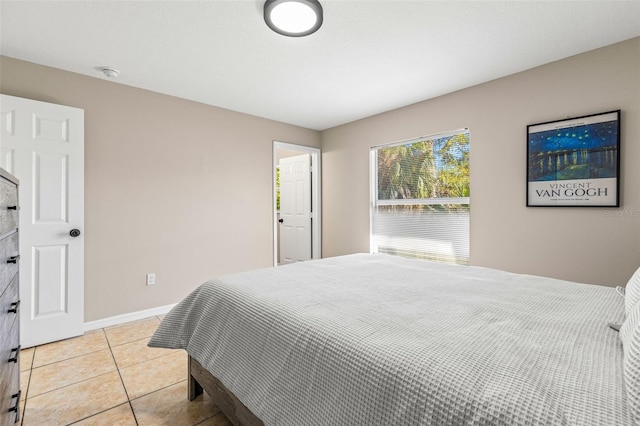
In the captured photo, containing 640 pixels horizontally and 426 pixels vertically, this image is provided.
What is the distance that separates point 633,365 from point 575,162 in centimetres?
239

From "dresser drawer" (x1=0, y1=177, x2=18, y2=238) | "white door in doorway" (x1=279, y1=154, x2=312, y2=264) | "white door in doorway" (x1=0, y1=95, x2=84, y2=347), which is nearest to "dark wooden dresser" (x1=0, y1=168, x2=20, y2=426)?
"dresser drawer" (x1=0, y1=177, x2=18, y2=238)

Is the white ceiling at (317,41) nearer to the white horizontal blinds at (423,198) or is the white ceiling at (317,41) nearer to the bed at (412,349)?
the white horizontal blinds at (423,198)

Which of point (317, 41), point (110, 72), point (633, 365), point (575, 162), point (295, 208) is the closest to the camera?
point (633, 365)

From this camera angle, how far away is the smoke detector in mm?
2701

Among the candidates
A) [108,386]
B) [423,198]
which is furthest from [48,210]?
[423,198]

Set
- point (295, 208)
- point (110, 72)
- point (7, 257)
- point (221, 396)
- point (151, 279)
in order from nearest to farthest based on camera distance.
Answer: point (7, 257), point (221, 396), point (110, 72), point (151, 279), point (295, 208)

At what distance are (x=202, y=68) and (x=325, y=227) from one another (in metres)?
2.80

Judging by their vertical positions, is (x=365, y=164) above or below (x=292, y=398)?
above

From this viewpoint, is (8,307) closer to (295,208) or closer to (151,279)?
(151,279)

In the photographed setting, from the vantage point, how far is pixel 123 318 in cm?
305

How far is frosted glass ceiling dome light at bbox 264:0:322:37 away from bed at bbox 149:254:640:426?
5.28 ft

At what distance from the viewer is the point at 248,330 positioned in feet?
4.33

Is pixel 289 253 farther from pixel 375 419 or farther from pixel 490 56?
pixel 375 419

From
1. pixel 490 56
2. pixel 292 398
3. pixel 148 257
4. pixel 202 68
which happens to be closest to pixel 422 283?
pixel 292 398
